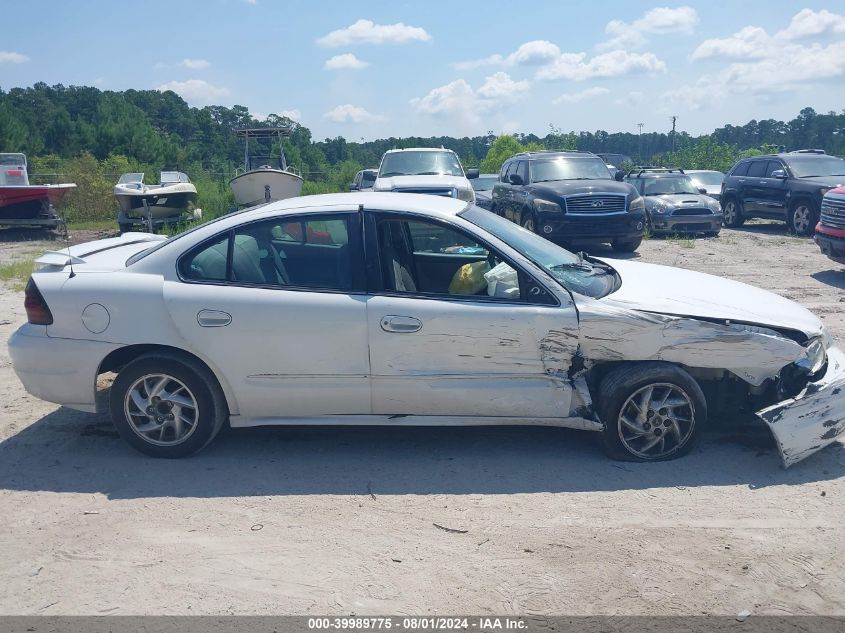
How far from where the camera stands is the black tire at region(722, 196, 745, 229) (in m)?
19.5

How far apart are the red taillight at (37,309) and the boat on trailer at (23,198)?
16453 millimetres

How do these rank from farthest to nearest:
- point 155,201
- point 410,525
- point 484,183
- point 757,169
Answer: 1. point 484,183
2. point 155,201
3. point 757,169
4. point 410,525

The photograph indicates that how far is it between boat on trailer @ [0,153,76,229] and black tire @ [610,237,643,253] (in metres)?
14.0

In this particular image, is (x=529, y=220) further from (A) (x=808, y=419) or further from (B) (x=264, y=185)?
(A) (x=808, y=419)

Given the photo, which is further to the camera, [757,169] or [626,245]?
[757,169]

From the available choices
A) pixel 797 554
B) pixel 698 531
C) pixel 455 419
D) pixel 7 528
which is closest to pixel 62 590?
pixel 7 528

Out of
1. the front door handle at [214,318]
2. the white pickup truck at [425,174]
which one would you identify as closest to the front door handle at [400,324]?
the front door handle at [214,318]

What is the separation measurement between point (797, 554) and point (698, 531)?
0.46 metres

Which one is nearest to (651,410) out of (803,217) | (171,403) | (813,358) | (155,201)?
(813,358)

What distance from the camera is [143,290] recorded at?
16.1 feet

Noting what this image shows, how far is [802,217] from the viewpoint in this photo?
17.3 metres

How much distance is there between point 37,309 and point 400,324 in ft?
7.73

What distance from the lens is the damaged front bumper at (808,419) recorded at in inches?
182

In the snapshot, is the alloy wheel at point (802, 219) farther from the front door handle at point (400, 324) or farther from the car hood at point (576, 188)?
the front door handle at point (400, 324)
